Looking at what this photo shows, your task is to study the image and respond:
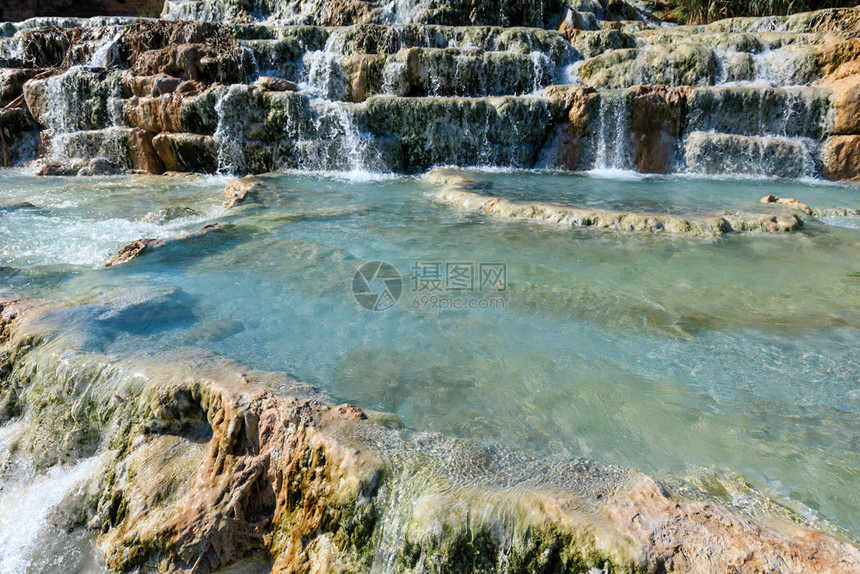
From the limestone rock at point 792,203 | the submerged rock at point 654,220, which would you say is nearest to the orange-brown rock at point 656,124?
the limestone rock at point 792,203

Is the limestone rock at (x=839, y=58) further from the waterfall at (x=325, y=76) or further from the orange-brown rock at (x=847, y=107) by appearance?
the waterfall at (x=325, y=76)

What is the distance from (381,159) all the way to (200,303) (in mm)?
6857

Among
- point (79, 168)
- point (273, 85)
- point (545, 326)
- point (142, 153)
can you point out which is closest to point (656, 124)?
point (273, 85)

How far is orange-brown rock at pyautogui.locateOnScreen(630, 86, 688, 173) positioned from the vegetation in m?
11.4

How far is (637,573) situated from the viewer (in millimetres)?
1566

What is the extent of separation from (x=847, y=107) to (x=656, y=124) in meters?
3.35

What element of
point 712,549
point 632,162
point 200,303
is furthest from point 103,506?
point 632,162

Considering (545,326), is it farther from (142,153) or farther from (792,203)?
(142,153)

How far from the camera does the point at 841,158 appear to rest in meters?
9.42

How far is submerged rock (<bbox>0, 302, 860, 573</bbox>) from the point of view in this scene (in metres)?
1.63

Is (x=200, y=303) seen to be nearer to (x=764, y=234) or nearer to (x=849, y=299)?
(x=849, y=299)

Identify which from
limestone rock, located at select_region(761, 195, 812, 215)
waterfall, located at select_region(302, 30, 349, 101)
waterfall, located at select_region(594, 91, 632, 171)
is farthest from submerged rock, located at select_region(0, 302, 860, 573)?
waterfall, located at select_region(302, 30, 349, 101)

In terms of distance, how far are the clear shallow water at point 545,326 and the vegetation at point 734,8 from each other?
16.0m

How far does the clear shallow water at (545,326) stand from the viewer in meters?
2.33
